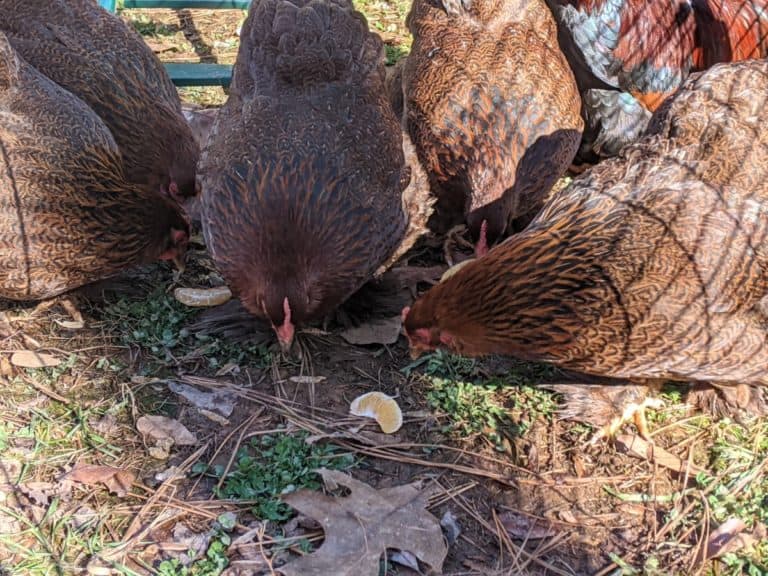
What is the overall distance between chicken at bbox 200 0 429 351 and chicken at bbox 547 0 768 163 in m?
1.18

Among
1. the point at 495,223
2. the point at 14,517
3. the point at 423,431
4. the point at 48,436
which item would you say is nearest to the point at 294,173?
the point at 495,223

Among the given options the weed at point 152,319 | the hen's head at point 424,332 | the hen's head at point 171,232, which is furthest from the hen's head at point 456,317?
the hen's head at point 171,232

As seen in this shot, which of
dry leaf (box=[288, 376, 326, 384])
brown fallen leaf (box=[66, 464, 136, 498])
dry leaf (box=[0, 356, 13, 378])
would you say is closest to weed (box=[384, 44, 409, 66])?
dry leaf (box=[288, 376, 326, 384])

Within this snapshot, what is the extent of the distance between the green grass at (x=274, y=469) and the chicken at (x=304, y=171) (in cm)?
36

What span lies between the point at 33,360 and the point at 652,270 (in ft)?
7.66

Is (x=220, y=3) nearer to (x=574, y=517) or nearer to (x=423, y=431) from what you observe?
(x=423, y=431)

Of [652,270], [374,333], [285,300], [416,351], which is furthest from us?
[374,333]

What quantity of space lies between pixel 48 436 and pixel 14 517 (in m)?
0.34

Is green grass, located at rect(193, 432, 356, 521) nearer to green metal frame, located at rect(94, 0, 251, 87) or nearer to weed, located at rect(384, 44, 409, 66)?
green metal frame, located at rect(94, 0, 251, 87)

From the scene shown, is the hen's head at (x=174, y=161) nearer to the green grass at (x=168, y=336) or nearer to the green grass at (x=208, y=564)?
the green grass at (x=168, y=336)

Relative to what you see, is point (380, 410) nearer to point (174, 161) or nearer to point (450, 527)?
point (450, 527)

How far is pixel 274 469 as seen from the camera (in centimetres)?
241

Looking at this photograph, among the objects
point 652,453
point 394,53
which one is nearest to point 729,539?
point 652,453

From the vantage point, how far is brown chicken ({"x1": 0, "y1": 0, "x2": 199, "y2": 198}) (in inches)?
127
